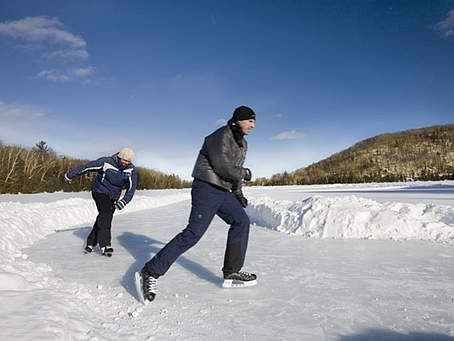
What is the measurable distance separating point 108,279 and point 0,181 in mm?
16950

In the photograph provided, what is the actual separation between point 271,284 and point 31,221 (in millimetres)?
6126

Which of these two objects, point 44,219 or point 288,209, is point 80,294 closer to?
point 288,209

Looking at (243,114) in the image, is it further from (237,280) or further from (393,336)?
(393,336)

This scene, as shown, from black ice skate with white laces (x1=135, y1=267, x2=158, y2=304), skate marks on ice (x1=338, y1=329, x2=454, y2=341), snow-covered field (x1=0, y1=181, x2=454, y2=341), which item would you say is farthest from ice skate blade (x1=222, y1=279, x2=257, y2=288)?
skate marks on ice (x1=338, y1=329, x2=454, y2=341)

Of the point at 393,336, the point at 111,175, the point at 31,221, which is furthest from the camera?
the point at 31,221

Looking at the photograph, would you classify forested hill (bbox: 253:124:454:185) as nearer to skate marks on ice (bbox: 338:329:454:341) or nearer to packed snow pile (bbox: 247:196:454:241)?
packed snow pile (bbox: 247:196:454:241)

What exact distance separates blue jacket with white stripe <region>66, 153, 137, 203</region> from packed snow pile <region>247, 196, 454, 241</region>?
10.7 ft

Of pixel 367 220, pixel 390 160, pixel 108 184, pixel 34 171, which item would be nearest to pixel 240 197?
pixel 108 184

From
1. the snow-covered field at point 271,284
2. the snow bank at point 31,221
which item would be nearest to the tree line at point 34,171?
the snow bank at point 31,221

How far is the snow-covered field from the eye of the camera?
230 centimetres

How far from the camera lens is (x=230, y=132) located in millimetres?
3088

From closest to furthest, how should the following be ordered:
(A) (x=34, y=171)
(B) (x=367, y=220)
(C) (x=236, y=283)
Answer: (C) (x=236, y=283) < (B) (x=367, y=220) < (A) (x=34, y=171)

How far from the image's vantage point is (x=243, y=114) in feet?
10.3

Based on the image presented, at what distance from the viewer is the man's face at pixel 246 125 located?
314cm
